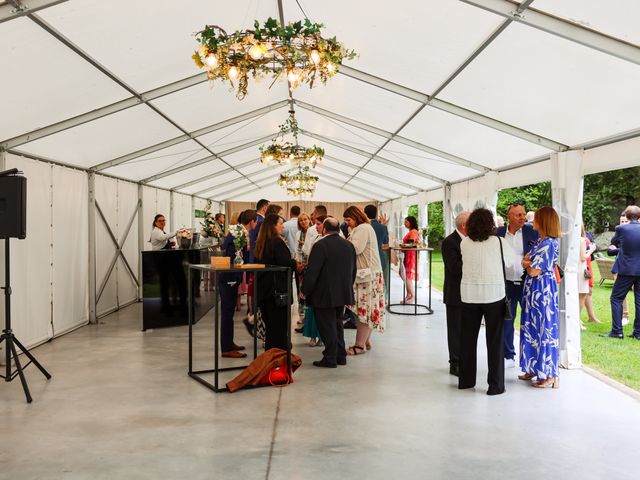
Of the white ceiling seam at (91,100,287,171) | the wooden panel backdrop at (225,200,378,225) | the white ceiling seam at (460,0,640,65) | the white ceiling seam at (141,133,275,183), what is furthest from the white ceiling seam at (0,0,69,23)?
the wooden panel backdrop at (225,200,378,225)

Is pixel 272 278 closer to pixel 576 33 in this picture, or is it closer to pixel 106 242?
pixel 576 33

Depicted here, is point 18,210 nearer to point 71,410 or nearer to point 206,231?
point 71,410

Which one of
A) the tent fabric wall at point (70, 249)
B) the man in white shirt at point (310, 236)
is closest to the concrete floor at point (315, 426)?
the tent fabric wall at point (70, 249)

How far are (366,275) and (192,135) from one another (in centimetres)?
383

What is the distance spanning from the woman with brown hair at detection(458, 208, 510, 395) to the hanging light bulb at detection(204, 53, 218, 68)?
236 cm

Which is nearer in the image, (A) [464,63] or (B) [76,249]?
(A) [464,63]

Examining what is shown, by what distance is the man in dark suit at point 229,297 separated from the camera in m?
6.00

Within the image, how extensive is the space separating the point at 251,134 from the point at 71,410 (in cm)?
666

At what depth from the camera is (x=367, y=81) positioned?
250 inches

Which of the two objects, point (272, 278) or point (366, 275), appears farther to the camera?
point (366, 275)

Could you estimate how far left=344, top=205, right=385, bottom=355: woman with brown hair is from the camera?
610 centimetres

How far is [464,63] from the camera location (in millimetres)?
4984

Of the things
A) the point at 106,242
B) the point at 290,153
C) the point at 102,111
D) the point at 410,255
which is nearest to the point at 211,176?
the point at 290,153

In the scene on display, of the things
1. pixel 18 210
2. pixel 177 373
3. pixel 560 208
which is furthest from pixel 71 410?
pixel 560 208
